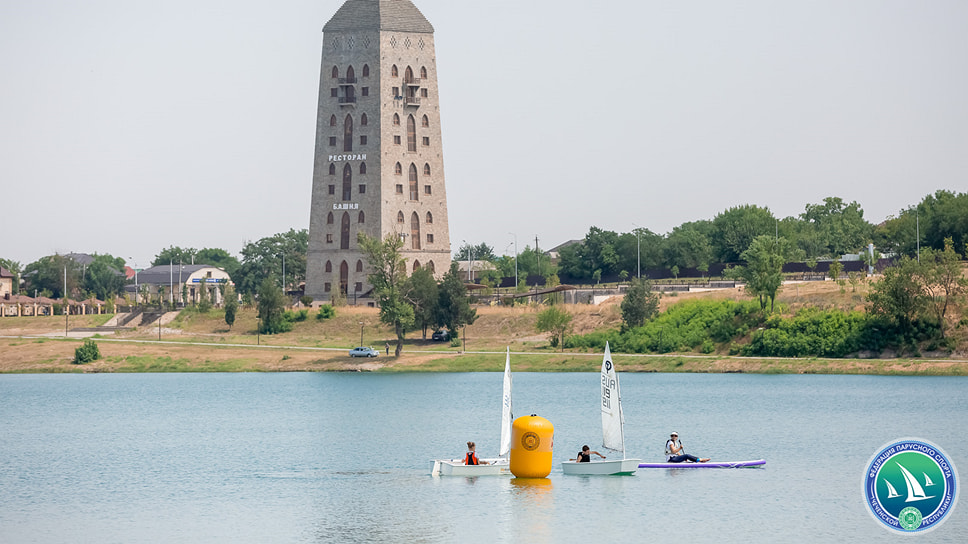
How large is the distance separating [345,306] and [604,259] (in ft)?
174

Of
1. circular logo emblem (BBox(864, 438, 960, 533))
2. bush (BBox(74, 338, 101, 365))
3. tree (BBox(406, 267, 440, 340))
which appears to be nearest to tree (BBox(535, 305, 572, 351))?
tree (BBox(406, 267, 440, 340))

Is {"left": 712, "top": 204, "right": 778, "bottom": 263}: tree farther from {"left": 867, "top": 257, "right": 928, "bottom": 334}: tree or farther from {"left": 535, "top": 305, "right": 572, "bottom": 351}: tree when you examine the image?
{"left": 867, "top": 257, "right": 928, "bottom": 334}: tree

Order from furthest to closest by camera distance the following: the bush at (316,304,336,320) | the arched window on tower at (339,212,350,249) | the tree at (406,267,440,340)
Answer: the arched window on tower at (339,212,350,249) → the bush at (316,304,336,320) → the tree at (406,267,440,340)

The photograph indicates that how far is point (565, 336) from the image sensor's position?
123 meters

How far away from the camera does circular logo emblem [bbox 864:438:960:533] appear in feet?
116

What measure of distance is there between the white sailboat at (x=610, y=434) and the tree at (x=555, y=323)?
228 ft

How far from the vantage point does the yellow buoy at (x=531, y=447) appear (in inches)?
1870

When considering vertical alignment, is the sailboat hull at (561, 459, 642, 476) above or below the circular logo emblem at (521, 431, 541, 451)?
below

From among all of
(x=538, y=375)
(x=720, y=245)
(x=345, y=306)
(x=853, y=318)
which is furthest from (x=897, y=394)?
(x=720, y=245)

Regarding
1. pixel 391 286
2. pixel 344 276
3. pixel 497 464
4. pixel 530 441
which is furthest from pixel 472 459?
pixel 344 276

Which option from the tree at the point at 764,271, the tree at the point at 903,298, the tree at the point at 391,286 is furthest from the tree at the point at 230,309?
the tree at the point at 903,298

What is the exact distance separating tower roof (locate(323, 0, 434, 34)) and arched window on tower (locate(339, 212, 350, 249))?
24.7 meters

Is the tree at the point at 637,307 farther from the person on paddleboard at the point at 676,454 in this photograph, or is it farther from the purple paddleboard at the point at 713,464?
the person on paddleboard at the point at 676,454

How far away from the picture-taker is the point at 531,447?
4772 cm
